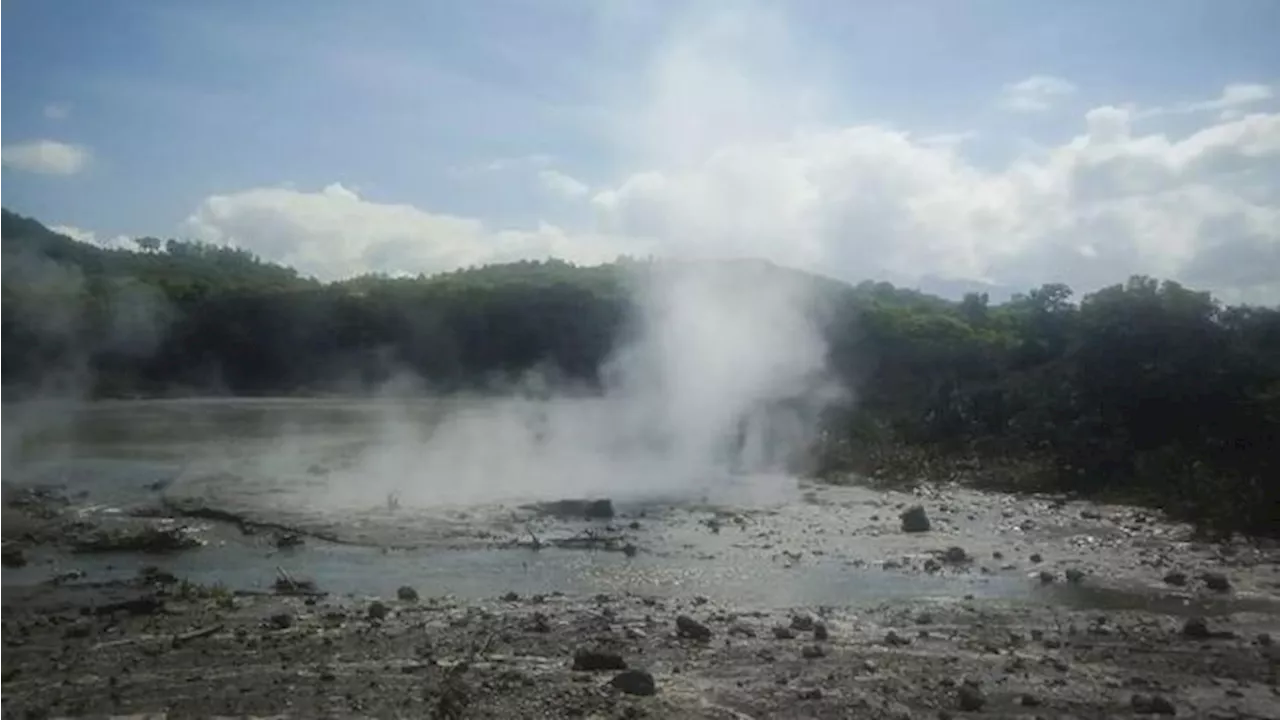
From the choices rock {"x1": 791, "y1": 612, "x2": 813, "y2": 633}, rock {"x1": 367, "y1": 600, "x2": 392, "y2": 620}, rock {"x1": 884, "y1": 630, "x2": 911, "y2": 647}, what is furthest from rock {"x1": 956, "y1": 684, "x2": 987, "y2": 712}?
rock {"x1": 367, "y1": 600, "x2": 392, "y2": 620}

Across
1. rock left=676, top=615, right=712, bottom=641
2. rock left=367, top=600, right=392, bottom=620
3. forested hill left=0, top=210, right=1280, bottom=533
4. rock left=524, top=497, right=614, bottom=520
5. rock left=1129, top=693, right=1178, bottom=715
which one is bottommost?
rock left=367, top=600, right=392, bottom=620

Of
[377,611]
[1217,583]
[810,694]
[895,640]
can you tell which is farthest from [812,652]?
[1217,583]

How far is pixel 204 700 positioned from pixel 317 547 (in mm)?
8683

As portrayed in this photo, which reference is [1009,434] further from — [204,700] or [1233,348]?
[204,700]

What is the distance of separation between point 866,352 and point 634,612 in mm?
35834

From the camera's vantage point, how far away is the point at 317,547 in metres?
18.9

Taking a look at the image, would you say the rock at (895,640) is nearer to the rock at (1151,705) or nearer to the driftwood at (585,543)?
the rock at (1151,705)

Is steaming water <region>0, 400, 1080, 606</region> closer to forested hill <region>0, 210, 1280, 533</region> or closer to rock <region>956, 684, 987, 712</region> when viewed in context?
rock <region>956, 684, 987, 712</region>

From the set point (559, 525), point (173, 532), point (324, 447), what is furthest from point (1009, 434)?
point (173, 532)

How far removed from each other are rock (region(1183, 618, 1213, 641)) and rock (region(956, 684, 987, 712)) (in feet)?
13.3

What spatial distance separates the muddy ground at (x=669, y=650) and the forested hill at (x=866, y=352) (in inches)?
308

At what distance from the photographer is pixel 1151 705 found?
10484 mm

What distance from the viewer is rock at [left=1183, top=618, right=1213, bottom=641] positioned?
43.7 ft

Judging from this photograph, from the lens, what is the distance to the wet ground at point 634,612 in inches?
420
